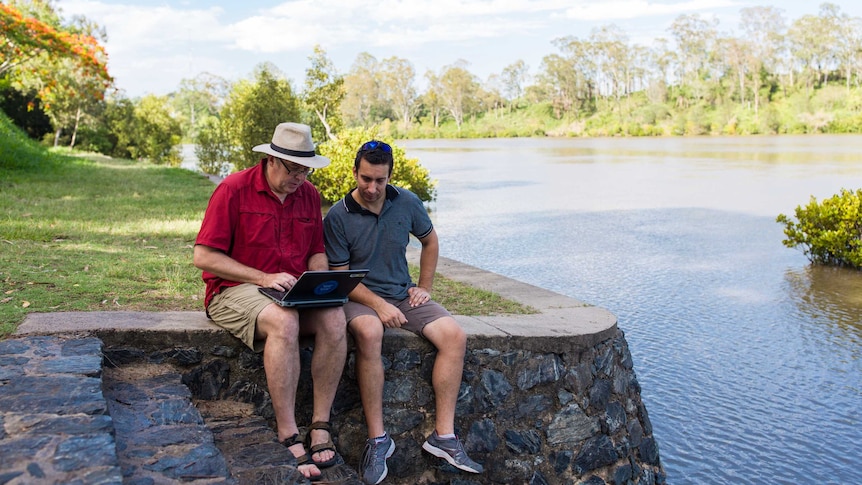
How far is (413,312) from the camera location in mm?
4078

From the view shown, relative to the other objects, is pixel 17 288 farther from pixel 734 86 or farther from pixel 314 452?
pixel 734 86

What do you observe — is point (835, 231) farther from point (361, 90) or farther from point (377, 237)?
point (361, 90)

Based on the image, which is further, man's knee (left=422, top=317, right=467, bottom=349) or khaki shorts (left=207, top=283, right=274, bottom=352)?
man's knee (left=422, top=317, right=467, bottom=349)

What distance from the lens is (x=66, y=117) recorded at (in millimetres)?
28906

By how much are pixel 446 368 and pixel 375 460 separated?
1.79 feet

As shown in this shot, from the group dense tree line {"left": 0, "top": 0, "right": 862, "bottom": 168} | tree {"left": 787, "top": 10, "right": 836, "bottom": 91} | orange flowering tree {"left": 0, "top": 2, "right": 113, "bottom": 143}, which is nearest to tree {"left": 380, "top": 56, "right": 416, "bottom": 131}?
dense tree line {"left": 0, "top": 0, "right": 862, "bottom": 168}

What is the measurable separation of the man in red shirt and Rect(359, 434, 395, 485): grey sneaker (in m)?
0.21

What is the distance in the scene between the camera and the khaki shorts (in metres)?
3.58

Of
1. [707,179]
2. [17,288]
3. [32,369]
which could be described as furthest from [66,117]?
[32,369]

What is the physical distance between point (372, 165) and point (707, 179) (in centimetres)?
2013

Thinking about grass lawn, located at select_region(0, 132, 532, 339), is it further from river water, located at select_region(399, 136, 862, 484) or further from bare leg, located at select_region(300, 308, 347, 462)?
river water, located at select_region(399, 136, 862, 484)

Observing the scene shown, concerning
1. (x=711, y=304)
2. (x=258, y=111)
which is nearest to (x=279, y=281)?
(x=711, y=304)

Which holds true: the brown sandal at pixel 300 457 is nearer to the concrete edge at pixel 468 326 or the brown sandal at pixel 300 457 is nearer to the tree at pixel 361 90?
the concrete edge at pixel 468 326

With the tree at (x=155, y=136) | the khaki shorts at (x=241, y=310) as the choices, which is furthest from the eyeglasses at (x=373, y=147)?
the tree at (x=155, y=136)
